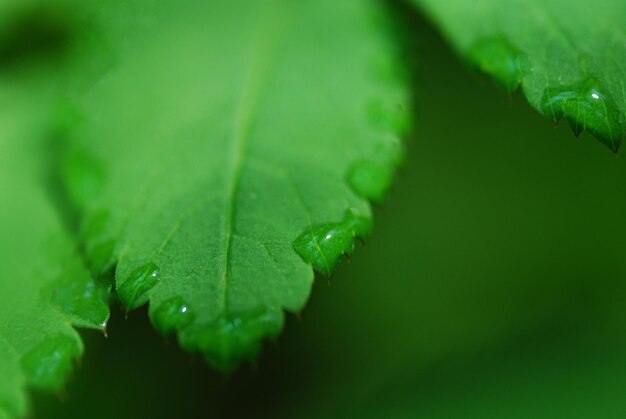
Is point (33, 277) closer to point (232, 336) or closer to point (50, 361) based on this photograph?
point (50, 361)

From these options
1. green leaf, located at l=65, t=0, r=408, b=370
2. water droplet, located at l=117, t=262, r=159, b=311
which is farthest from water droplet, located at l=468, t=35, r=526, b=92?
water droplet, located at l=117, t=262, r=159, b=311

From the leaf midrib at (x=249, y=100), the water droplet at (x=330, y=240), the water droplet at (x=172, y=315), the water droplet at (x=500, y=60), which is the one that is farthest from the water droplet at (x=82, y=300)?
the water droplet at (x=500, y=60)

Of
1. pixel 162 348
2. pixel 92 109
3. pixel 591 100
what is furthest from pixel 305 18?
pixel 162 348

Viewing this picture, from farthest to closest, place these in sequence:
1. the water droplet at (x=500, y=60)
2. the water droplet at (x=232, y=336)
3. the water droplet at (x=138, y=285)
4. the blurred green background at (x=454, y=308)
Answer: the blurred green background at (x=454, y=308)
the water droplet at (x=500, y=60)
the water droplet at (x=138, y=285)
the water droplet at (x=232, y=336)

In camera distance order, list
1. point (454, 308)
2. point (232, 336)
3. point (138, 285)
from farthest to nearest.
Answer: point (454, 308) < point (138, 285) < point (232, 336)

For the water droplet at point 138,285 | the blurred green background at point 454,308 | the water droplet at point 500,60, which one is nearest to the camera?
the water droplet at point 138,285

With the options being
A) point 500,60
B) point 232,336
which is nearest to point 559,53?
point 500,60

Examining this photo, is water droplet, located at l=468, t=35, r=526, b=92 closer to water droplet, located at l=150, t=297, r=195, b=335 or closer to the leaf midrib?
the leaf midrib

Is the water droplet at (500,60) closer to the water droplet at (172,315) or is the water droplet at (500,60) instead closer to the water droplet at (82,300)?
the water droplet at (172,315)

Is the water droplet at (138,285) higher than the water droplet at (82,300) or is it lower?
higher
